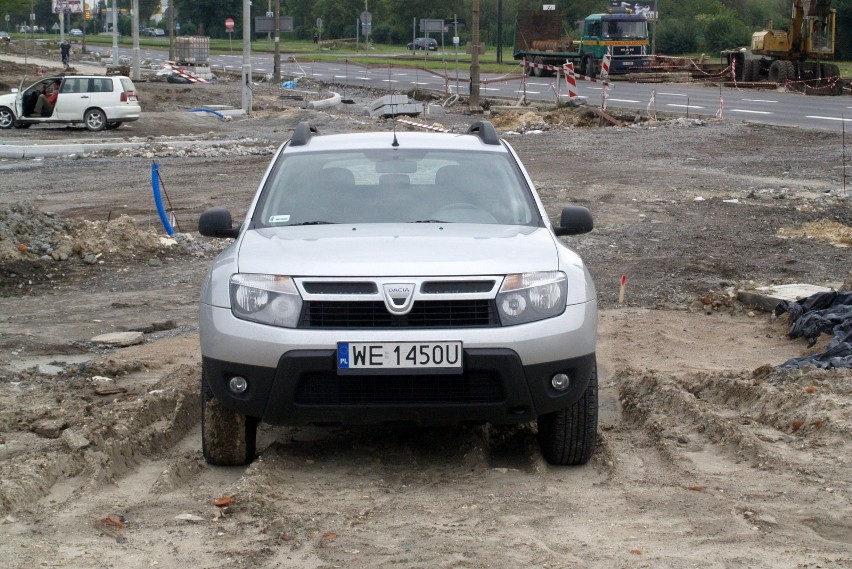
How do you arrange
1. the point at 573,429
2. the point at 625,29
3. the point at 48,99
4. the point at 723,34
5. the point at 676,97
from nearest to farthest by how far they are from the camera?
the point at 573,429 → the point at 48,99 → the point at 676,97 → the point at 625,29 → the point at 723,34

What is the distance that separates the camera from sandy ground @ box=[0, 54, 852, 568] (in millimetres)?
4539

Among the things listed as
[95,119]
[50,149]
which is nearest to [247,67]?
[95,119]

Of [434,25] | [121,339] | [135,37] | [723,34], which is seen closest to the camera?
[121,339]

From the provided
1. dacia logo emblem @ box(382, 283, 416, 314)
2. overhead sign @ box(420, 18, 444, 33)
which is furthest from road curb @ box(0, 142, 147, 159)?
overhead sign @ box(420, 18, 444, 33)

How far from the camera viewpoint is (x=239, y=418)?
18.4 ft

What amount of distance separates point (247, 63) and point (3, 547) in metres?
32.6

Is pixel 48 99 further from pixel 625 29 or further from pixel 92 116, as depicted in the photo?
pixel 625 29

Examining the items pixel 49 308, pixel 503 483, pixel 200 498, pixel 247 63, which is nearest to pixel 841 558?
pixel 503 483

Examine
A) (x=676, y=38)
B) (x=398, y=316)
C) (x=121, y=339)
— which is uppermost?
(x=676, y=38)

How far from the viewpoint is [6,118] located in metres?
32.8

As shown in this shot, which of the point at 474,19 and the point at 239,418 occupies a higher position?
the point at 474,19

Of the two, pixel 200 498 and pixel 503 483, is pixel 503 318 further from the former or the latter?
pixel 200 498

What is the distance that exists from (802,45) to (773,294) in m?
37.4

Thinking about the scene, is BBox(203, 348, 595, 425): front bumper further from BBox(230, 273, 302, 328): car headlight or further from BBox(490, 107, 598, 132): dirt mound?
BBox(490, 107, 598, 132): dirt mound
